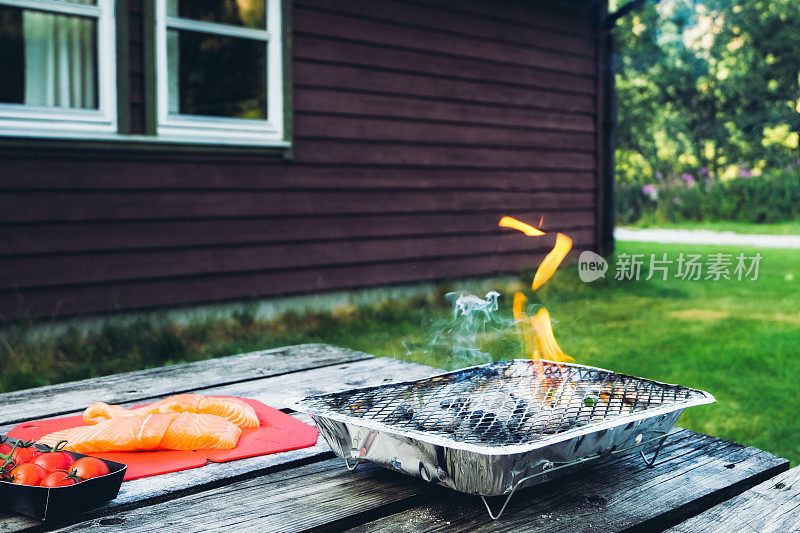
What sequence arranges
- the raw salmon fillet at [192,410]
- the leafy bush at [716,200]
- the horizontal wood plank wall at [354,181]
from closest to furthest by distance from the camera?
the raw salmon fillet at [192,410] < the horizontal wood plank wall at [354,181] < the leafy bush at [716,200]

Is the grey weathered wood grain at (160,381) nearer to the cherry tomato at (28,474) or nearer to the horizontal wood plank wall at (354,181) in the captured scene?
the cherry tomato at (28,474)

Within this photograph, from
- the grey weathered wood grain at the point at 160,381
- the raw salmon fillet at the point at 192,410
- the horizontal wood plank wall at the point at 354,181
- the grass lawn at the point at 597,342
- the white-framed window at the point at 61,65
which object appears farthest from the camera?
the horizontal wood plank wall at the point at 354,181

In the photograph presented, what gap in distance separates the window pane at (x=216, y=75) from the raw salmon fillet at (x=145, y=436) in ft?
12.2

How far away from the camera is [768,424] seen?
3.46m

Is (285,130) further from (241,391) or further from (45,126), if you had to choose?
(241,391)

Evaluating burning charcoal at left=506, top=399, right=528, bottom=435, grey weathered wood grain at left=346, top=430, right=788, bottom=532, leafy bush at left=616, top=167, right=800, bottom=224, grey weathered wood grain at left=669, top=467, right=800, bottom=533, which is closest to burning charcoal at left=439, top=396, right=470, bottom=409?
burning charcoal at left=506, top=399, right=528, bottom=435

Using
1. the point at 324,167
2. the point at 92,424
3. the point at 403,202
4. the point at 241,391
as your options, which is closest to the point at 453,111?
the point at 403,202

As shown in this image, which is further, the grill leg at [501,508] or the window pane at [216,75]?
the window pane at [216,75]

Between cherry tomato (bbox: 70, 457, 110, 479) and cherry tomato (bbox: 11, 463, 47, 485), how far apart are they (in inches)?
2.0

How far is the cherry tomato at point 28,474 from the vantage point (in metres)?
1.27

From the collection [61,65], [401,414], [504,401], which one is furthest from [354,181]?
[401,414]

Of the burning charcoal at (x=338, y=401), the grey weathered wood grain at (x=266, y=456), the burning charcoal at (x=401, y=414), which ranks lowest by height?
the grey weathered wood grain at (x=266, y=456)

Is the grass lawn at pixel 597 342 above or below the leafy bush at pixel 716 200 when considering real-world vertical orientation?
below

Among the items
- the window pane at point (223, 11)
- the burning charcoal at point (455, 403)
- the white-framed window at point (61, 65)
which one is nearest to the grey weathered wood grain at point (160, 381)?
the burning charcoal at point (455, 403)
